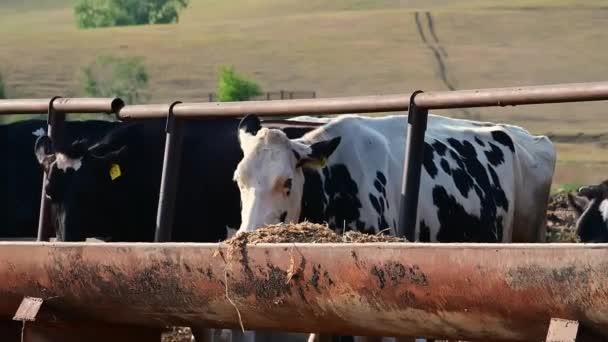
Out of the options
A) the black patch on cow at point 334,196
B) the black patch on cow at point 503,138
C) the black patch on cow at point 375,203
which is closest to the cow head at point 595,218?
the black patch on cow at point 503,138

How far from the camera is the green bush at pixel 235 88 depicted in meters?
73.2

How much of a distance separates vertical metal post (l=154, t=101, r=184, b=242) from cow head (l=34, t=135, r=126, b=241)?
1566 millimetres

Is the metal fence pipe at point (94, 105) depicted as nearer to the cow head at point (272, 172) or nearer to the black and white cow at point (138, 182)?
the cow head at point (272, 172)

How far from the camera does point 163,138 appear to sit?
9523 mm

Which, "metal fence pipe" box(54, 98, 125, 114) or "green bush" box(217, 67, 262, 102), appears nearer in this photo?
"metal fence pipe" box(54, 98, 125, 114)

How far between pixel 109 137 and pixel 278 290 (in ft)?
18.3

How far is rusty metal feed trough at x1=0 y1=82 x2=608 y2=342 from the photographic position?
3.43 metres

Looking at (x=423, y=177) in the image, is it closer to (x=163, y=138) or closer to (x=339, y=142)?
(x=339, y=142)

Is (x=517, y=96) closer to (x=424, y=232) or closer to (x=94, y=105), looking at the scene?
(x=94, y=105)

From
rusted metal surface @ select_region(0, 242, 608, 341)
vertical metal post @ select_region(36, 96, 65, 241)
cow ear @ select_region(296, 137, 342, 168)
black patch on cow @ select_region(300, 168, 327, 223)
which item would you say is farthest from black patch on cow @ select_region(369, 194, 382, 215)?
rusted metal surface @ select_region(0, 242, 608, 341)

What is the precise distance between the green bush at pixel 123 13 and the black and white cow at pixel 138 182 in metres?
116

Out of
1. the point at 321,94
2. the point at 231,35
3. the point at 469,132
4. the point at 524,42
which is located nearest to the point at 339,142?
the point at 469,132

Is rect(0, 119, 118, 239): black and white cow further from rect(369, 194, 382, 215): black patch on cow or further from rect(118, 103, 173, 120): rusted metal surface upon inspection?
rect(118, 103, 173, 120): rusted metal surface

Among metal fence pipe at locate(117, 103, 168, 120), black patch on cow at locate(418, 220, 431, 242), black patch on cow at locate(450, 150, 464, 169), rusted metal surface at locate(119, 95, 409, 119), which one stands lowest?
black patch on cow at locate(418, 220, 431, 242)
